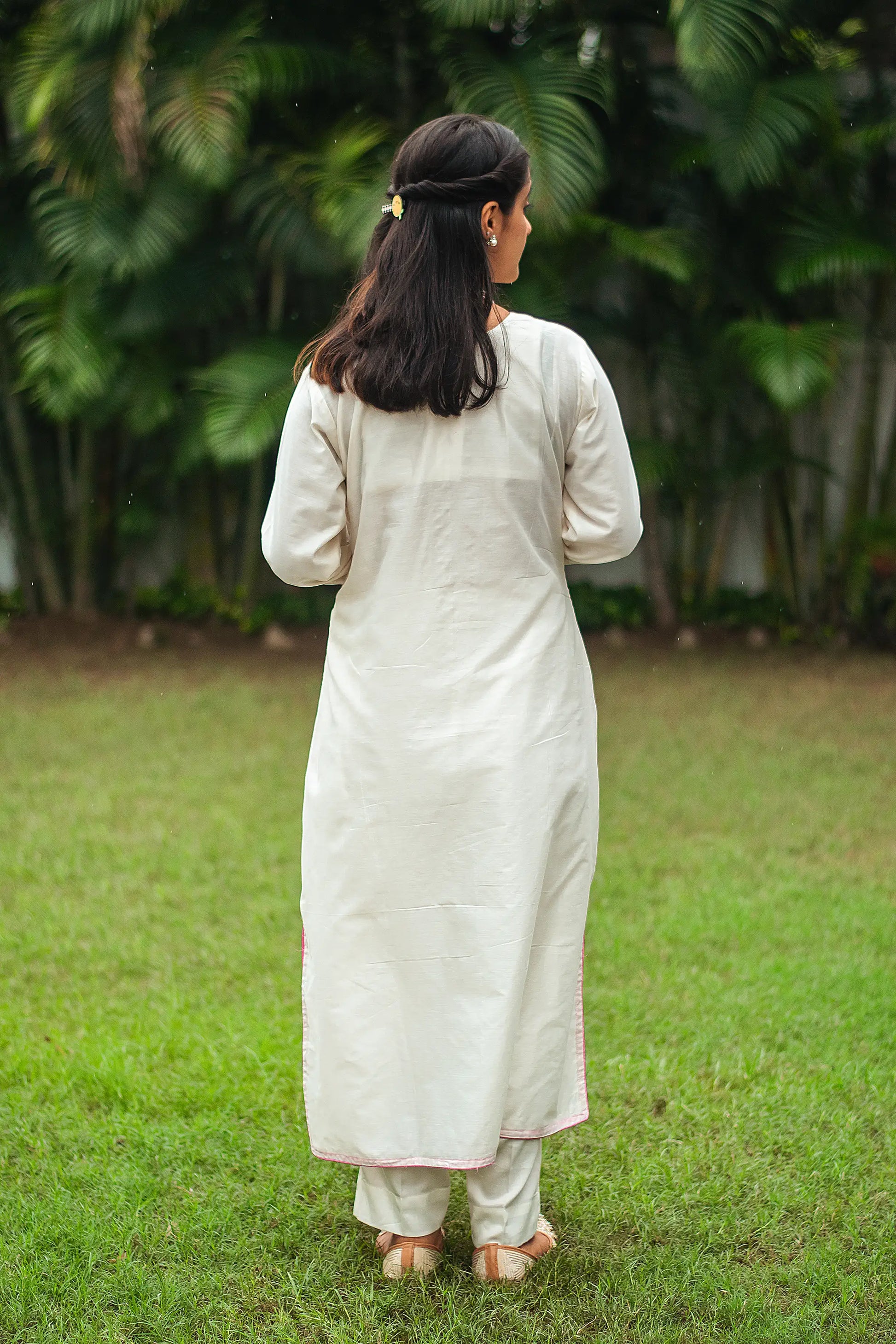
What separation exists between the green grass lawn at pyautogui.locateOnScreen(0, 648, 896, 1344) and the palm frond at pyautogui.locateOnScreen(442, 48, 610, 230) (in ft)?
9.00

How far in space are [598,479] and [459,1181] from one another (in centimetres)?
130

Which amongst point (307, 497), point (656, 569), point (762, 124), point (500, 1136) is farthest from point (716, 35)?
point (500, 1136)

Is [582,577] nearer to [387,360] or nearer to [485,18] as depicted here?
[485,18]

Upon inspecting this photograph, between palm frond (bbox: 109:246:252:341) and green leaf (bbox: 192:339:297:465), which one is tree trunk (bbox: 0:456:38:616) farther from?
green leaf (bbox: 192:339:297:465)

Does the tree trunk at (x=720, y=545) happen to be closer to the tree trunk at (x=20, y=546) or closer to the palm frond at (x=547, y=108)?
the palm frond at (x=547, y=108)

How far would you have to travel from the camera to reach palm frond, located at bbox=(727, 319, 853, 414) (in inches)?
254

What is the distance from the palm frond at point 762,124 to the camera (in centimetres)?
653

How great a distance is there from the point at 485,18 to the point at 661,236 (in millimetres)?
1388

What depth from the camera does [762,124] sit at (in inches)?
258

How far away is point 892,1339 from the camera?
6.00 ft

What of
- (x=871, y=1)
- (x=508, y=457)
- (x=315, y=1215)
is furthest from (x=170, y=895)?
(x=871, y=1)

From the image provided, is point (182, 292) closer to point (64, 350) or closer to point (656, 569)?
point (64, 350)

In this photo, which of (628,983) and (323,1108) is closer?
(323,1108)

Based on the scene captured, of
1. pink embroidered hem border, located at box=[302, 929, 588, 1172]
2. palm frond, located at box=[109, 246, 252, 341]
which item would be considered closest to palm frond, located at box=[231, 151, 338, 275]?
palm frond, located at box=[109, 246, 252, 341]
